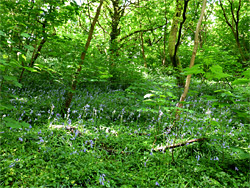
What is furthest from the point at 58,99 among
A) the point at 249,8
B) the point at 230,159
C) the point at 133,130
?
the point at 249,8

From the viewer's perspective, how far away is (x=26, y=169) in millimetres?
2033

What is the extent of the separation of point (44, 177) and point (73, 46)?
2770 millimetres

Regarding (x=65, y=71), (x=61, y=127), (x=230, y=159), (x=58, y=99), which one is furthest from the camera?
(x=58, y=99)

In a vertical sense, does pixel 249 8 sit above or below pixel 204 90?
above

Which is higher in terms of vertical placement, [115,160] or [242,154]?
[242,154]

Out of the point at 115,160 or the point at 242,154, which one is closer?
the point at 242,154

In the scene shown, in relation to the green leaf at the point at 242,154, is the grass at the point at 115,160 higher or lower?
lower

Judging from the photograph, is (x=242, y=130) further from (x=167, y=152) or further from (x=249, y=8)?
(x=249, y=8)

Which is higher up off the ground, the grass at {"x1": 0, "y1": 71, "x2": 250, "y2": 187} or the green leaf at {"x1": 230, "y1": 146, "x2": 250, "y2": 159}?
the green leaf at {"x1": 230, "y1": 146, "x2": 250, "y2": 159}

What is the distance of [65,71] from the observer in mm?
3738

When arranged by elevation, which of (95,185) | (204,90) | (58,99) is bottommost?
(95,185)

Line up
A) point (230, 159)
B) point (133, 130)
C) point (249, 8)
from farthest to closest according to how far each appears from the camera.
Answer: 1. point (249, 8)
2. point (133, 130)
3. point (230, 159)

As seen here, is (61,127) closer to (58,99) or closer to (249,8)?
(58,99)

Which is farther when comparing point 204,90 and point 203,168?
point 204,90
